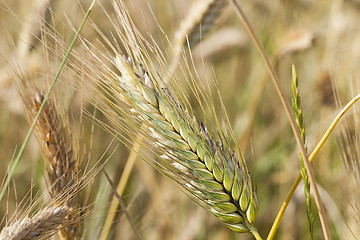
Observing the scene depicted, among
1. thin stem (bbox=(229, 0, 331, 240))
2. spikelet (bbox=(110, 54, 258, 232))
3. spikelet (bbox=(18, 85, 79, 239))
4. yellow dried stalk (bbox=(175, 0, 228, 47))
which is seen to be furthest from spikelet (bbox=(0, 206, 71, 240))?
yellow dried stalk (bbox=(175, 0, 228, 47))

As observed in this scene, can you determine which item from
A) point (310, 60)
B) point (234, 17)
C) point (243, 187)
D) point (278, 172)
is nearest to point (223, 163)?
point (243, 187)

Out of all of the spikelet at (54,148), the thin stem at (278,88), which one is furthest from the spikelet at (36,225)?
the thin stem at (278,88)

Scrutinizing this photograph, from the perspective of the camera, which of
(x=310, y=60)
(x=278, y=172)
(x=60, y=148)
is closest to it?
(x=60, y=148)

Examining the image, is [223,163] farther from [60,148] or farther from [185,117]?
[60,148]

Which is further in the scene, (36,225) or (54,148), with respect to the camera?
(54,148)

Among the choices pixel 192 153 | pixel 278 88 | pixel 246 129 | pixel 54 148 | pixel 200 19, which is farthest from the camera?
pixel 246 129

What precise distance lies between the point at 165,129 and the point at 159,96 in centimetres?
5

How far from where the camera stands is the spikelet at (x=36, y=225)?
67 centimetres

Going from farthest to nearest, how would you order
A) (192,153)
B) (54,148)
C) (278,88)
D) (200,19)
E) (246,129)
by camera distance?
1. (246,129)
2. (200,19)
3. (54,148)
4. (192,153)
5. (278,88)

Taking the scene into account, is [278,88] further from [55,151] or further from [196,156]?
[55,151]

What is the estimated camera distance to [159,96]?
0.68 m

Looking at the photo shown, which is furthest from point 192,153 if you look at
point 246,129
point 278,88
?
point 246,129

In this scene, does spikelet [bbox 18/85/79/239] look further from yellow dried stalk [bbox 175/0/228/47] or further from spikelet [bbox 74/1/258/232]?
yellow dried stalk [bbox 175/0/228/47]

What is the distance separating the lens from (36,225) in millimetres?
679
